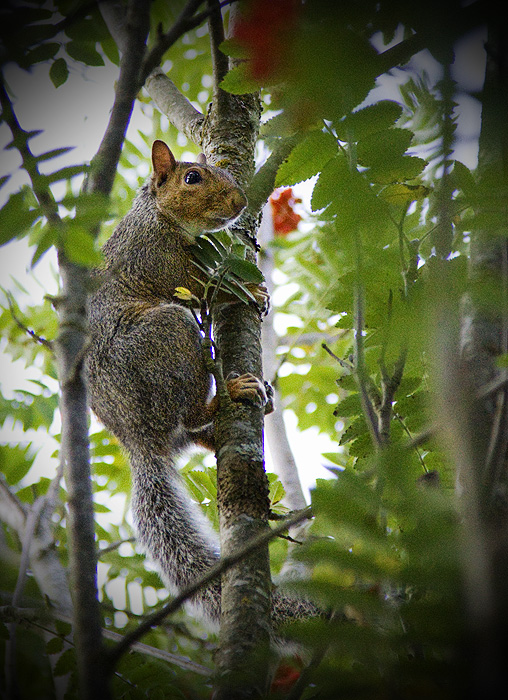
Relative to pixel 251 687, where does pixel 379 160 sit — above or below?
above

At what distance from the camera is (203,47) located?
3.95 metres

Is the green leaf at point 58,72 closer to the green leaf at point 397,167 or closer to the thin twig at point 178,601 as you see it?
the green leaf at point 397,167

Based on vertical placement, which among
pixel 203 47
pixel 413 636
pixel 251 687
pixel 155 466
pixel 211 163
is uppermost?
pixel 203 47

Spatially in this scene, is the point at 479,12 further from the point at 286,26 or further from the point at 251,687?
the point at 251,687

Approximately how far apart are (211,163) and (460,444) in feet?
9.01

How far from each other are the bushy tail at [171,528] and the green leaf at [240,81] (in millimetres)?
1756

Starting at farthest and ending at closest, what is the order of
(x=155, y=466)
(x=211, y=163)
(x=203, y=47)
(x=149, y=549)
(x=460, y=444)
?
1. (x=203, y=47)
2. (x=211, y=163)
3. (x=155, y=466)
4. (x=149, y=549)
5. (x=460, y=444)

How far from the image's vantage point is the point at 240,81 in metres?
1.52

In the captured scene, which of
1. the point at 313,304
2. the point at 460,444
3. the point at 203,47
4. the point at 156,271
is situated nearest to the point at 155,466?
the point at 156,271

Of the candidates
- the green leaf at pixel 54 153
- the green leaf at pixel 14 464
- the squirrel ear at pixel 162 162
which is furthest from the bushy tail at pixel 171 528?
the squirrel ear at pixel 162 162

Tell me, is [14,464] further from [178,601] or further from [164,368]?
[178,601]

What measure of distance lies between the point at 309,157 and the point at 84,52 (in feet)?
3.09

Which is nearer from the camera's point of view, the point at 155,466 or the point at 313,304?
the point at 155,466

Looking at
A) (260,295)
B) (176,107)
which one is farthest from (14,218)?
(176,107)
